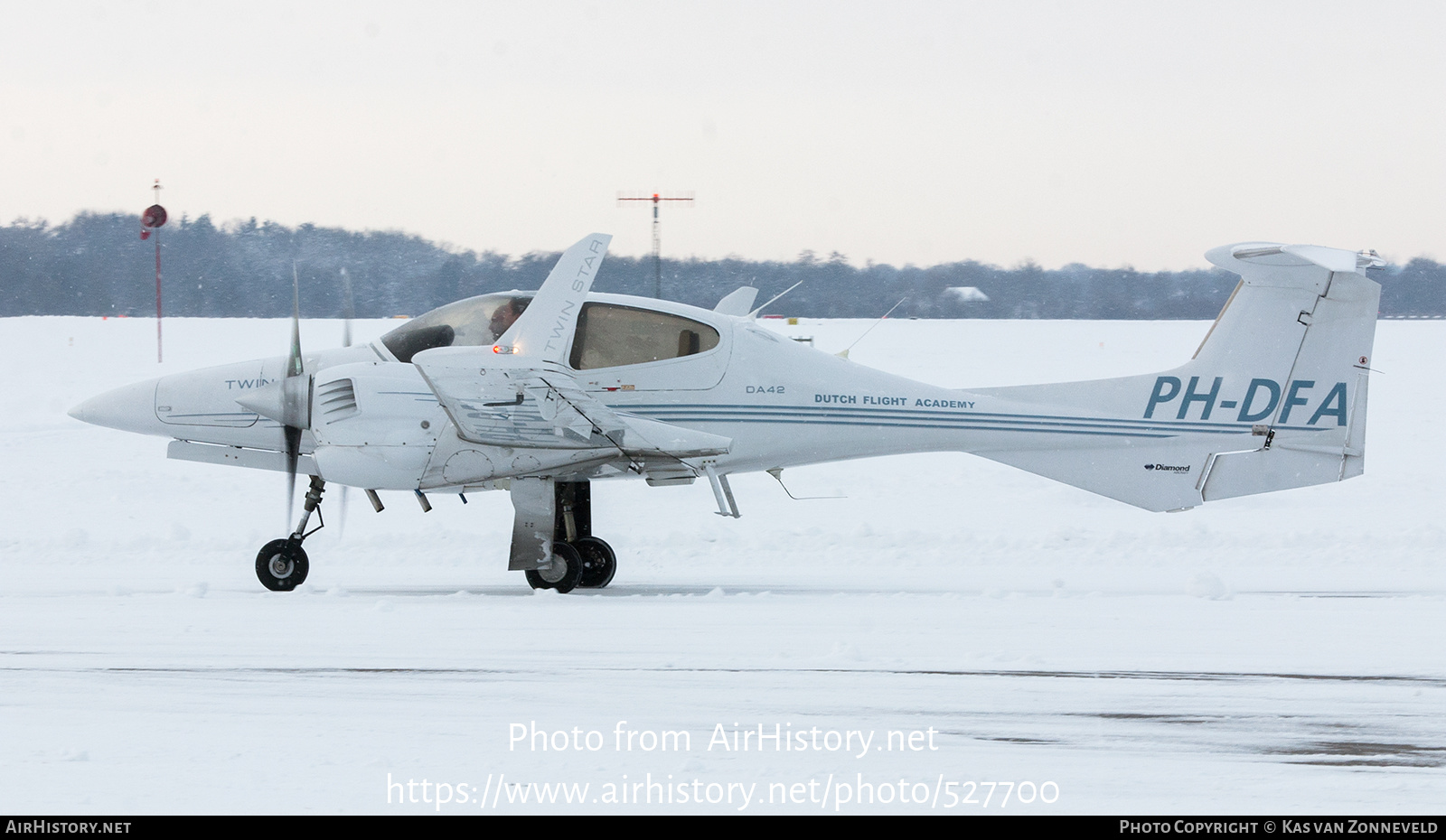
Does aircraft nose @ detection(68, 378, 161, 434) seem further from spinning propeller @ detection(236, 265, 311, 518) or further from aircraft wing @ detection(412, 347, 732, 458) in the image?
aircraft wing @ detection(412, 347, 732, 458)

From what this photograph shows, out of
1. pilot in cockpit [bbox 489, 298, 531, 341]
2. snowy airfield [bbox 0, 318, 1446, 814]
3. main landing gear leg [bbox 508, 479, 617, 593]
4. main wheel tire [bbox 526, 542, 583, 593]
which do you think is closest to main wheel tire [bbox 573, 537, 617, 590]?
main landing gear leg [bbox 508, 479, 617, 593]

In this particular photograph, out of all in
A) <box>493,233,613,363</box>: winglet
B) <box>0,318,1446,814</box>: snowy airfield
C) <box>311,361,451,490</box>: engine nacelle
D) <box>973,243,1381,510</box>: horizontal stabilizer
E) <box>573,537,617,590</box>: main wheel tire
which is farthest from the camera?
<box>573,537,617,590</box>: main wheel tire

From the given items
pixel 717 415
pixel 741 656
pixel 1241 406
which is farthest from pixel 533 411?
pixel 1241 406

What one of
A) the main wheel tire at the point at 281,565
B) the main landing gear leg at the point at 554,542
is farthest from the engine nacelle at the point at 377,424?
the main landing gear leg at the point at 554,542

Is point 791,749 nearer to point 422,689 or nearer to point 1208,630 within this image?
point 422,689

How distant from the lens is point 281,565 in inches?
369

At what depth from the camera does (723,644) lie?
7.57 metres

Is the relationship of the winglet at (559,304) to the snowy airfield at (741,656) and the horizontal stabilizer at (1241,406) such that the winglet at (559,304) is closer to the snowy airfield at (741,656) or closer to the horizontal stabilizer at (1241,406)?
the snowy airfield at (741,656)

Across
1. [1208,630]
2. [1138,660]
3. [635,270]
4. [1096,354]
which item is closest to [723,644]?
[1138,660]

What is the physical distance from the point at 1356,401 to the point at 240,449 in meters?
8.81

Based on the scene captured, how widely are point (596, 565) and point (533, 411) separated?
171cm

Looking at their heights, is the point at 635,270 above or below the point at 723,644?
above

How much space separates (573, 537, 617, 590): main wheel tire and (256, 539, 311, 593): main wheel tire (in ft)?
7.02

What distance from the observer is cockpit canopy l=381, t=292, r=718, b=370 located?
31.2ft
